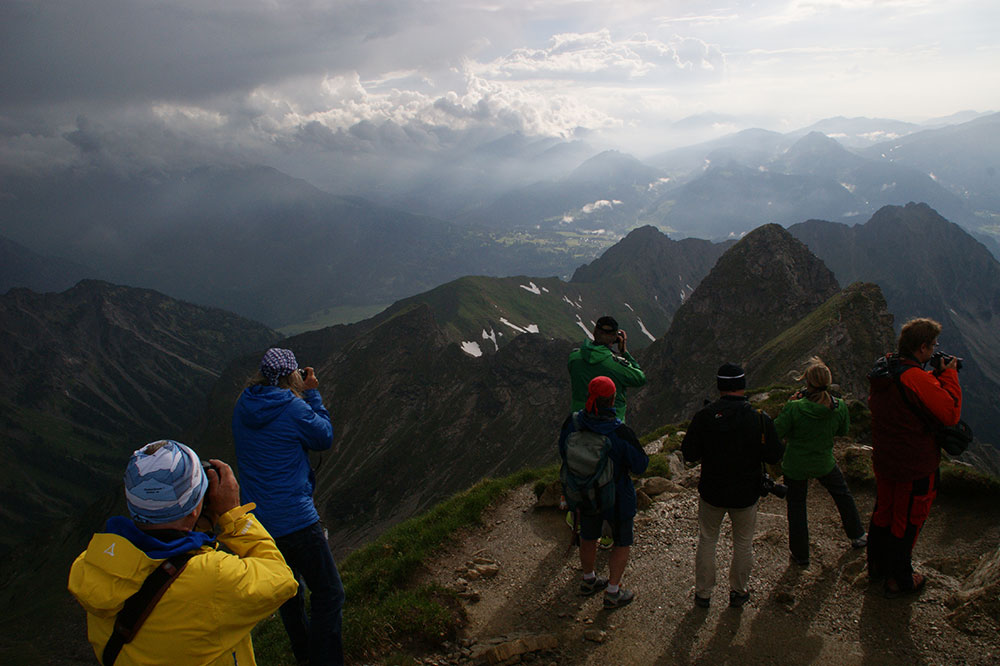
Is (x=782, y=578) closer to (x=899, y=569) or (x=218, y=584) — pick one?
(x=899, y=569)

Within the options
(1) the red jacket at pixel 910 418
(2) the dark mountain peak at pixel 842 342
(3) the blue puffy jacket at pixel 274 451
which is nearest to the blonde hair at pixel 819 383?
(1) the red jacket at pixel 910 418

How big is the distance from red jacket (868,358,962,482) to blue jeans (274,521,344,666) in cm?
845

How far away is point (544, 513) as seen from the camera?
12891mm

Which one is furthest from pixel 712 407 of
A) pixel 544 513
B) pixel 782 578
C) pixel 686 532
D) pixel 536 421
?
pixel 536 421

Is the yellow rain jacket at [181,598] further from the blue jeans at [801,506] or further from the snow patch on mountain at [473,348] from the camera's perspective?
the snow patch on mountain at [473,348]

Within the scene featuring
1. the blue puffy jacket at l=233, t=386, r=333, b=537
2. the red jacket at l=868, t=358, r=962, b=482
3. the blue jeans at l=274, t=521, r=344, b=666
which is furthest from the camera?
the red jacket at l=868, t=358, r=962, b=482

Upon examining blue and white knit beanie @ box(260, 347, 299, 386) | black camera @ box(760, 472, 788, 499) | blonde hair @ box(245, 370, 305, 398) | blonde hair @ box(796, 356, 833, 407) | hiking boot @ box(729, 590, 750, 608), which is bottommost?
hiking boot @ box(729, 590, 750, 608)

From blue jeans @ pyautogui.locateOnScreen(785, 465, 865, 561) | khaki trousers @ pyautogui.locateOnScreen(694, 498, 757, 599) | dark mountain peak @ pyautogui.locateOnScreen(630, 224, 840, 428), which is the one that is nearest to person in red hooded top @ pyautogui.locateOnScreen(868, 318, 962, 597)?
blue jeans @ pyautogui.locateOnScreen(785, 465, 865, 561)

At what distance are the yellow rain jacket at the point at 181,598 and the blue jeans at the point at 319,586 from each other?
285cm

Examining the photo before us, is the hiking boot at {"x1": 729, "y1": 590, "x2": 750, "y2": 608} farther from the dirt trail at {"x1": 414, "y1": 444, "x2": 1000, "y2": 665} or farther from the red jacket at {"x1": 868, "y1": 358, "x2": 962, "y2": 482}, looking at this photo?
the red jacket at {"x1": 868, "y1": 358, "x2": 962, "y2": 482}

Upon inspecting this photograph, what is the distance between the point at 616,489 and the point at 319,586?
15.3ft

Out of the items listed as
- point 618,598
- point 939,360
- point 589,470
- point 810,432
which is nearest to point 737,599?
point 618,598

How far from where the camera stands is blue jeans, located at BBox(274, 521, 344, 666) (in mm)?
7094

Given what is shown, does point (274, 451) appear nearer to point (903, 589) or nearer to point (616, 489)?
point (616, 489)
